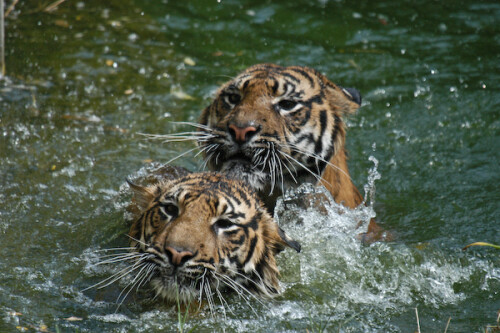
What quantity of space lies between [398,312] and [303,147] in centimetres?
111

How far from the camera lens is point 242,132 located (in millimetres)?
3889

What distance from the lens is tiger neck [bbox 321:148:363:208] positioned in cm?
425

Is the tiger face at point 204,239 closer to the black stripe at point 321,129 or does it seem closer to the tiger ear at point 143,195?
the tiger ear at point 143,195

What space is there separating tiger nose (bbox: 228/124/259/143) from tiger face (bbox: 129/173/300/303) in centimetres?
27

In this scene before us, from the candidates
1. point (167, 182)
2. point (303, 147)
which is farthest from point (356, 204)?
point (167, 182)

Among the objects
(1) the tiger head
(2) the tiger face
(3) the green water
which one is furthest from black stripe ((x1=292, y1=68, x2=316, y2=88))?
(2) the tiger face

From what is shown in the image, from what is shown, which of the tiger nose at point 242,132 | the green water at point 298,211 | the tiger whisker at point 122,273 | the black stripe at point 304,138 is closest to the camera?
the tiger whisker at point 122,273

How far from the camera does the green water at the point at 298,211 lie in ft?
12.0

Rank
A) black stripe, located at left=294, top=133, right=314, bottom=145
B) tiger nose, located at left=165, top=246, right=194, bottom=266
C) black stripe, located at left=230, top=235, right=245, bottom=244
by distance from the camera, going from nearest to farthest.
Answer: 1. tiger nose, located at left=165, top=246, right=194, bottom=266
2. black stripe, located at left=230, top=235, right=245, bottom=244
3. black stripe, located at left=294, top=133, right=314, bottom=145

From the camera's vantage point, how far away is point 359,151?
575cm

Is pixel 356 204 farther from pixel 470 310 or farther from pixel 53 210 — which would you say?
pixel 53 210

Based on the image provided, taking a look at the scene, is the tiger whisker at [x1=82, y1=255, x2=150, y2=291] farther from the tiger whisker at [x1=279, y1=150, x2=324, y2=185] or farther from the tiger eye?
the tiger eye

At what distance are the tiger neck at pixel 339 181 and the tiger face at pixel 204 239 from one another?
0.66 meters

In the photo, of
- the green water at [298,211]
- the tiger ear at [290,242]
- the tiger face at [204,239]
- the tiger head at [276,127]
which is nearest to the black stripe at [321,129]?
the tiger head at [276,127]
